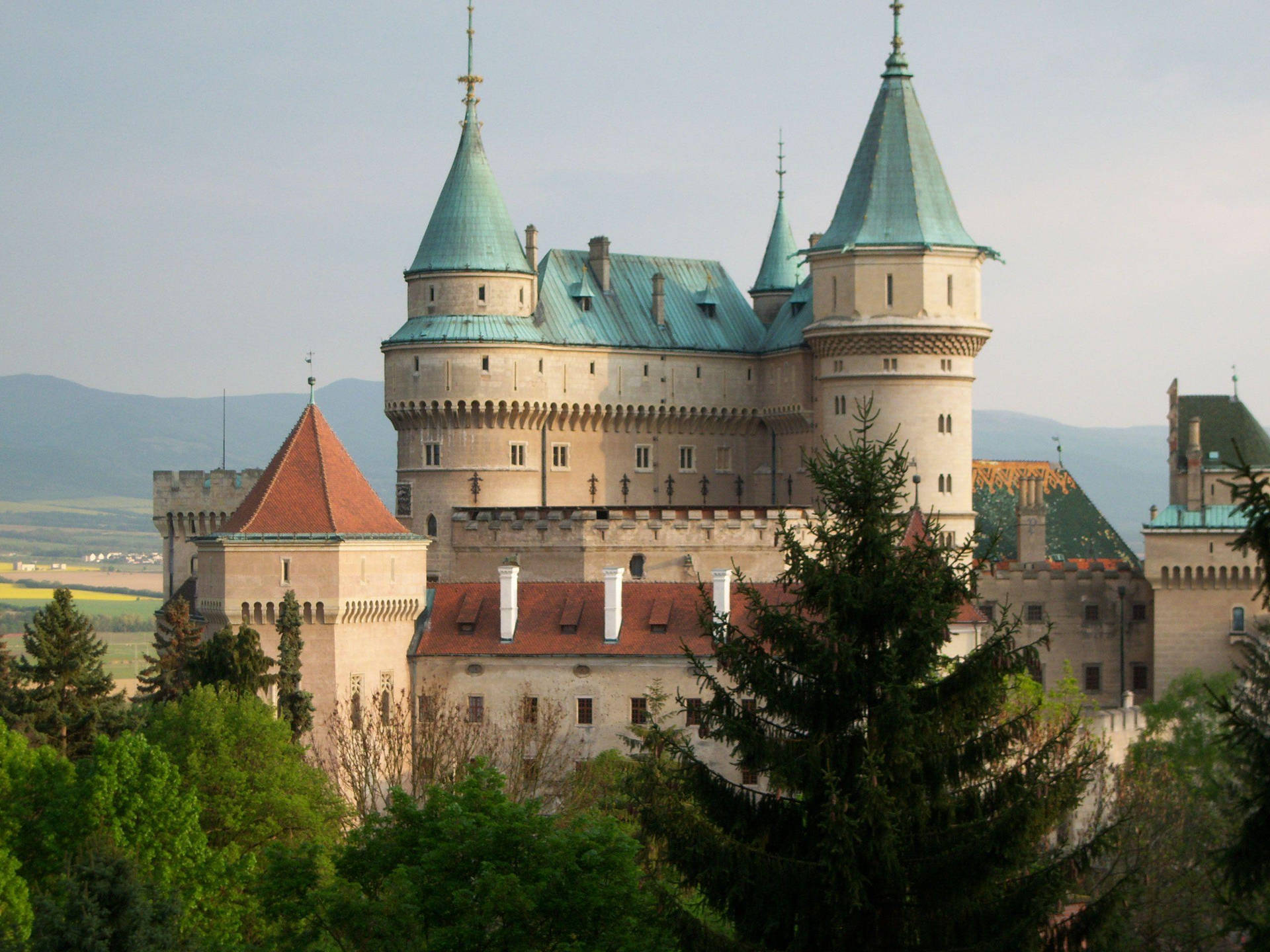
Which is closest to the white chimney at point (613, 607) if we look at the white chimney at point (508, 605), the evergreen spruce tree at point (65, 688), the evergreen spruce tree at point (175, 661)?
the white chimney at point (508, 605)

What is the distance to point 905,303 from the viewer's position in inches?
2857

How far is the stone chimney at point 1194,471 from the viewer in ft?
274

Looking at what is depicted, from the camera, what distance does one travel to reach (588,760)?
60.1m

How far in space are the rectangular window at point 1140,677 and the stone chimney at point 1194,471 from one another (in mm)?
6248

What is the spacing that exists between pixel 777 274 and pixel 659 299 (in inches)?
211

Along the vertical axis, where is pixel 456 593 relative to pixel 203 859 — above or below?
above

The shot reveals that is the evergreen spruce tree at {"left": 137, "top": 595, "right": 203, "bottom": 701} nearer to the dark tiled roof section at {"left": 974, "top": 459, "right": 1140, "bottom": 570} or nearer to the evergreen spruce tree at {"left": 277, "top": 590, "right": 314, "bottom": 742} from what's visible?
the evergreen spruce tree at {"left": 277, "top": 590, "right": 314, "bottom": 742}

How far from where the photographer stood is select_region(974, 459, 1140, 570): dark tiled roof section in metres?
90.2

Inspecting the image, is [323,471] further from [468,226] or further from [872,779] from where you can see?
[872,779]

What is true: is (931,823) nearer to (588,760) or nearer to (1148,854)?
(1148,854)

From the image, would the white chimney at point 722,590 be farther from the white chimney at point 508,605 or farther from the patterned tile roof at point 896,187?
the patterned tile roof at point 896,187

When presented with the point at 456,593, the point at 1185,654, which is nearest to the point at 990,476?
the point at 1185,654

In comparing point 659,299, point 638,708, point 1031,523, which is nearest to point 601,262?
point 659,299

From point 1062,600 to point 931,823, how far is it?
54.4 meters
